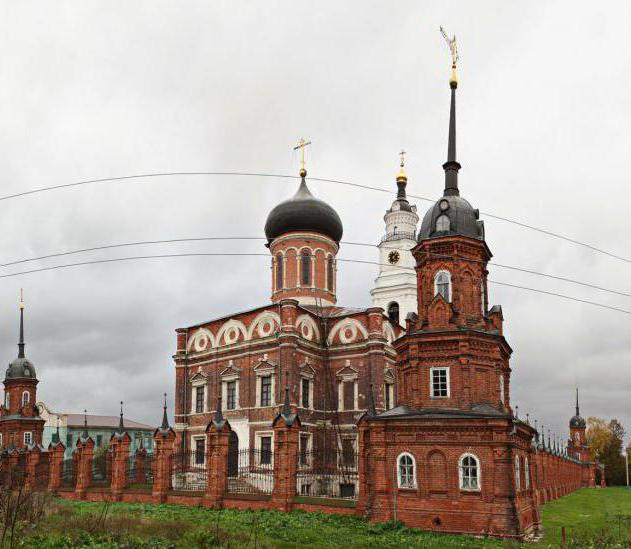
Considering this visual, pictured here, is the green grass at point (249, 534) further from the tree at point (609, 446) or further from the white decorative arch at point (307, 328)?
the tree at point (609, 446)

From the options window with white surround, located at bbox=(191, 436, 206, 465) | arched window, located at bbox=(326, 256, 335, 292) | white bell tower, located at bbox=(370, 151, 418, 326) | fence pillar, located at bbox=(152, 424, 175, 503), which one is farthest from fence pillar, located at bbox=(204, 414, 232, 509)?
white bell tower, located at bbox=(370, 151, 418, 326)

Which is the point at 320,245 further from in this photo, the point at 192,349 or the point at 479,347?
the point at 479,347

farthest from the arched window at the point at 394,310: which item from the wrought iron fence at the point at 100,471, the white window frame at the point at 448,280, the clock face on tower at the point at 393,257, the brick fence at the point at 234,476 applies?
the white window frame at the point at 448,280

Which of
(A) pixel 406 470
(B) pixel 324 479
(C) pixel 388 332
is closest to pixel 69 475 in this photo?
(B) pixel 324 479

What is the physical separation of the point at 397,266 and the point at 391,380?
12.0 meters

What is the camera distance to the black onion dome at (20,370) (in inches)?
2002

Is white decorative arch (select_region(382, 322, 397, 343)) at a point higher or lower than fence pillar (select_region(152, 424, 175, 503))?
higher

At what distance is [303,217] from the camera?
4222 cm

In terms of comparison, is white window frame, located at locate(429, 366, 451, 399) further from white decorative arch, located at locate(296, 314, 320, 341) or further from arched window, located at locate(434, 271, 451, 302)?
white decorative arch, located at locate(296, 314, 320, 341)

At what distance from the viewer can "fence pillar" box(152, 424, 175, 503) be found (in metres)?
31.1

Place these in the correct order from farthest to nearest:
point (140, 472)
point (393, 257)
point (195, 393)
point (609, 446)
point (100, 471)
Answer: point (609, 446) < point (393, 257) < point (100, 471) < point (195, 393) < point (140, 472)

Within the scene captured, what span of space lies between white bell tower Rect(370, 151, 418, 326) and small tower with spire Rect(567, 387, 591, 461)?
48002 mm

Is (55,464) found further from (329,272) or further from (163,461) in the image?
(329,272)

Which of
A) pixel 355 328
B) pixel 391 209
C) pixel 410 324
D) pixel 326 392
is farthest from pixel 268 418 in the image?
pixel 391 209
